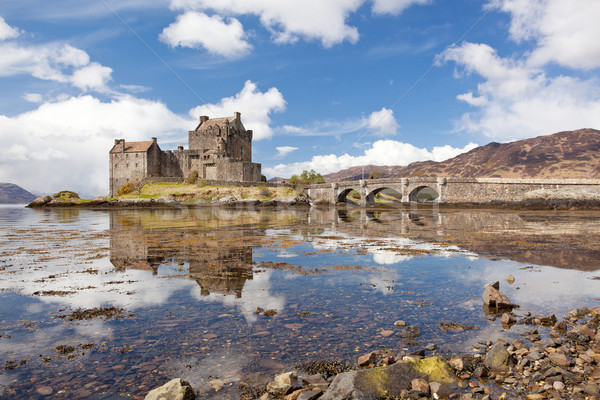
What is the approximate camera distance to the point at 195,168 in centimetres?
9694

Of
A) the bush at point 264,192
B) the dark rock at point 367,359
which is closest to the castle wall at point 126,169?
the bush at point 264,192

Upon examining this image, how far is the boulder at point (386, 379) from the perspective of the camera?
5.16m

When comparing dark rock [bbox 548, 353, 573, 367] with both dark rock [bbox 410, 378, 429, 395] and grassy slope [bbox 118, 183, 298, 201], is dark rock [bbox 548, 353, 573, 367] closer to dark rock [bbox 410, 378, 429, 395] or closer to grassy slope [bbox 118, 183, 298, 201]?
dark rock [bbox 410, 378, 429, 395]

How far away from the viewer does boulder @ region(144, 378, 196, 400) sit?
518 cm

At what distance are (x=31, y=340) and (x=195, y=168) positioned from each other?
92850 mm

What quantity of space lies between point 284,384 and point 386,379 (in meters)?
1.57

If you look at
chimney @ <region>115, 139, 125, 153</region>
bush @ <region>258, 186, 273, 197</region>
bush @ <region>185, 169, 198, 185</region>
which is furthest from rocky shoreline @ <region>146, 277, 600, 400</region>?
chimney @ <region>115, 139, 125, 153</region>

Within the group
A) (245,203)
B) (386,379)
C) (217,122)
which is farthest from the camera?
(217,122)

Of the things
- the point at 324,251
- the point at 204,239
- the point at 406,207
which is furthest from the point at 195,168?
the point at 324,251

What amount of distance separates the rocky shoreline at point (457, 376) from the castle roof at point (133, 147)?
101 meters

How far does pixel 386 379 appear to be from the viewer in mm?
5520

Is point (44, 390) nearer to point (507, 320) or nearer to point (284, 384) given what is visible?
point (284, 384)

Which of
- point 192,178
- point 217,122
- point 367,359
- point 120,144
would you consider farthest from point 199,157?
point 367,359

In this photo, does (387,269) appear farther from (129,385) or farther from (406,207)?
(406,207)
